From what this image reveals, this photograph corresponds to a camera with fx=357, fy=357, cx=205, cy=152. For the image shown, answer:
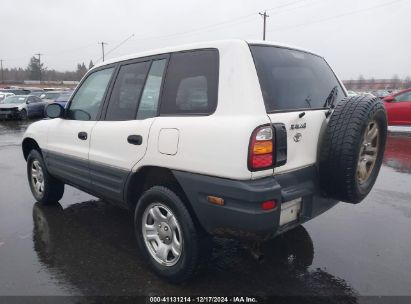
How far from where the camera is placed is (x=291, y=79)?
9.39 feet

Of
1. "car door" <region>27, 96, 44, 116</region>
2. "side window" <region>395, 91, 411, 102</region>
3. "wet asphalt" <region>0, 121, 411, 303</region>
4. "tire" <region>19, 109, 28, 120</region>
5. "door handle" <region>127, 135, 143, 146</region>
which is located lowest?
"wet asphalt" <region>0, 121, 411, 303</region>

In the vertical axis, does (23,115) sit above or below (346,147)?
below

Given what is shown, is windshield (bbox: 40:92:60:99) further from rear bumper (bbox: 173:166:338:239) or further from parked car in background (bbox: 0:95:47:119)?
rear bumper (bbox: 173:166:338:239)

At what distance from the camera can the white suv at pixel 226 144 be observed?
94.3 inches

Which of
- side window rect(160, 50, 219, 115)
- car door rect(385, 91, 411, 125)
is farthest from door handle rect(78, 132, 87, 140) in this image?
car door rect(385, 91, 411, 125)

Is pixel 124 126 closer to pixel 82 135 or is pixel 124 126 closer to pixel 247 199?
pixel 82 135

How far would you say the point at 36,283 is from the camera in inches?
115

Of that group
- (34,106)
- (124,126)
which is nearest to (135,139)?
(124,126)

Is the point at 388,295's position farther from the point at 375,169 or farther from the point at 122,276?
the point at 122,276

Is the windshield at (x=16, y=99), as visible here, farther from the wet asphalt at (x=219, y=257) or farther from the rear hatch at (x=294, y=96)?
the rear hatch at (x=294, y=96)

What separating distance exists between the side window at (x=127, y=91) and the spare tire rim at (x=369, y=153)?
6.56 feet

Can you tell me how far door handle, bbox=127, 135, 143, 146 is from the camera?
2965mm

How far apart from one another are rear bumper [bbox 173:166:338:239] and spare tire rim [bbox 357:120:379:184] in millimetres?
584

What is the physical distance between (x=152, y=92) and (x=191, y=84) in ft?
1.51
